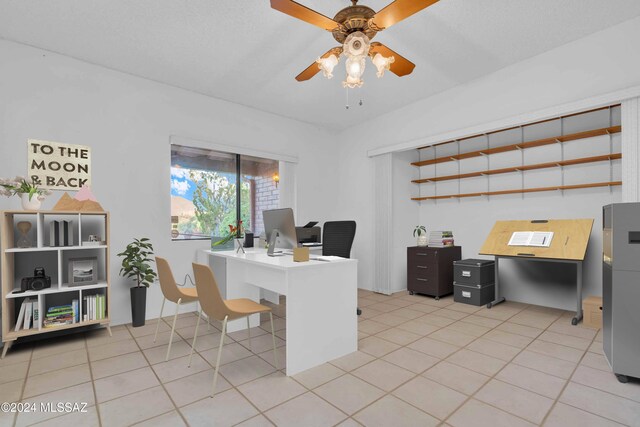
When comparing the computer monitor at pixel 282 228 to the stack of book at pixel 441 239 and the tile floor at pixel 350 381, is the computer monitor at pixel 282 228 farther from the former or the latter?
the stack of book at pixel 441 239

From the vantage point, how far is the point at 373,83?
4230 mm

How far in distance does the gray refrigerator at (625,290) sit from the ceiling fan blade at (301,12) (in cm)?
243

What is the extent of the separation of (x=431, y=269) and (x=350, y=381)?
2872 millimetres

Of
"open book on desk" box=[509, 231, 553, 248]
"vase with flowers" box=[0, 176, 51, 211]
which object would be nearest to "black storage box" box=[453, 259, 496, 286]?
"open book on desk" box=[509, 231, 553, 248]

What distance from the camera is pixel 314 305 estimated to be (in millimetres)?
2572

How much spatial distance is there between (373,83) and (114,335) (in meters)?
4.22

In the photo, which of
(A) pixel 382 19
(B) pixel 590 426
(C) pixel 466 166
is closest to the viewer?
(B) pixel 590 426

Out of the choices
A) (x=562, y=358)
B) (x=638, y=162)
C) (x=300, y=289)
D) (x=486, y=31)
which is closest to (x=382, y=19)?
(x=486, y=31)

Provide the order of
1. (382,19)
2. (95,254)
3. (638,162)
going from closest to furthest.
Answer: (382,19)
(638,162)
(95,254)

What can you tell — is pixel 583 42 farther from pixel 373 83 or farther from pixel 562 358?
pixel 562 358

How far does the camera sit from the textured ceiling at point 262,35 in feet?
9.06

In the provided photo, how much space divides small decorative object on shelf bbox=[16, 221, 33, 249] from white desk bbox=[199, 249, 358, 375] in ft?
6.79

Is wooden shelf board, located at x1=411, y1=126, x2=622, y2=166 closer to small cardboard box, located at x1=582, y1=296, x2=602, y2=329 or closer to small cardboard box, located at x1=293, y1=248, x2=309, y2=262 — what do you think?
small cardboard box, located at x1=582, y1=296, x2=602, y2=329

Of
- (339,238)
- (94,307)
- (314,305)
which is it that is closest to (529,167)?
(339,238)
